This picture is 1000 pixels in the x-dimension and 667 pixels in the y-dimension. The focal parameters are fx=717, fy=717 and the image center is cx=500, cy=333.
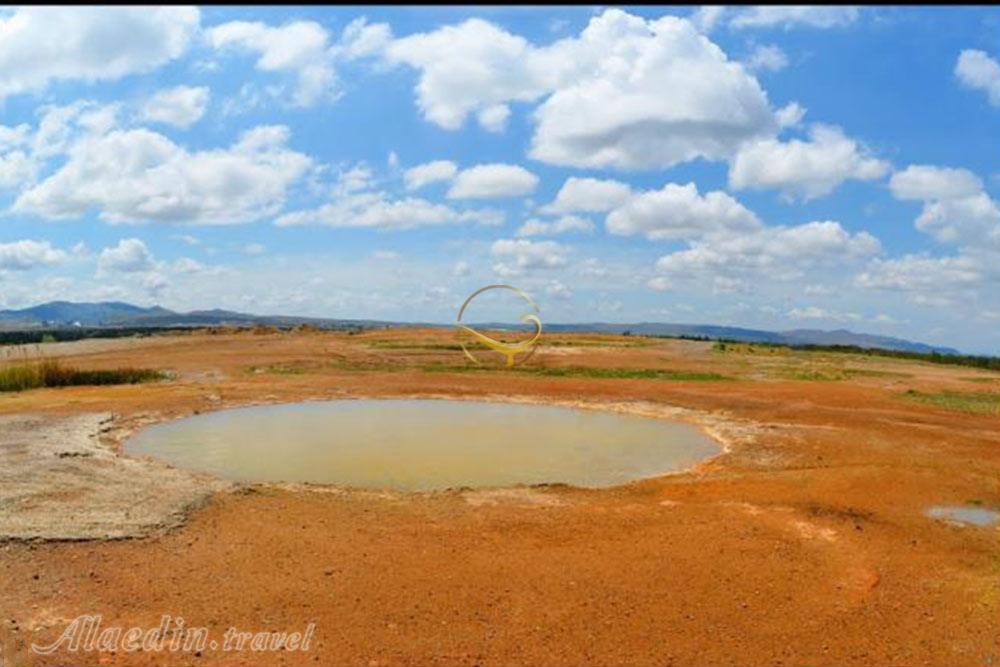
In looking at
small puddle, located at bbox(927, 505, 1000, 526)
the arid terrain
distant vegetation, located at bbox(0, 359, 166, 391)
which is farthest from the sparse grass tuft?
distant vegetation, located at bbox(0, 359, 166, 391)

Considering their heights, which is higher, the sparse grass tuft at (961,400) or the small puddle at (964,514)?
the sparse grass tuft at (961,400)

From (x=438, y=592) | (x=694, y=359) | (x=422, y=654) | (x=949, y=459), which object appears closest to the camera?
(x=422, y=654)

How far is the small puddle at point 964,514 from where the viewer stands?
34.0 feet

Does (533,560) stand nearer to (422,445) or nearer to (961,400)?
(422,445)

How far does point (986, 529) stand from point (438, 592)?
7842 mm

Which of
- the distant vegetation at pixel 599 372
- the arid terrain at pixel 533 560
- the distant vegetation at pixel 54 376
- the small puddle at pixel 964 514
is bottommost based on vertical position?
the arid terrain at pixel 533 560

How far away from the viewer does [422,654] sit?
243 inches

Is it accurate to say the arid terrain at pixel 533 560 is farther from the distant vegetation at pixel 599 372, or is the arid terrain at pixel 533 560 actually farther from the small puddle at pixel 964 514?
the distant vegetation at pixel 599 372

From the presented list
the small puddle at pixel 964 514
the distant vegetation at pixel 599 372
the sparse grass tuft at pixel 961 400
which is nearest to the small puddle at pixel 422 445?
the small puddle at pixel 964 514

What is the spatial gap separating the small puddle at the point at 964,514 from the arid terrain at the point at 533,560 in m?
0.22

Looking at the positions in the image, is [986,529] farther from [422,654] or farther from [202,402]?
[202,402]

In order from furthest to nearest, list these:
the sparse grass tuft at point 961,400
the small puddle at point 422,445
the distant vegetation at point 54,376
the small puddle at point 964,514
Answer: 1. the sparse grass tuft at point 961,400
2. the distant vegetation at point 54,376
3. the small puddle at point 422,445
4. the small puddle at point 964,514

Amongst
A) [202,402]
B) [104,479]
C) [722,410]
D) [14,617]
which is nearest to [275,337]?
[202,402]

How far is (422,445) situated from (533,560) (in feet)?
23.8
